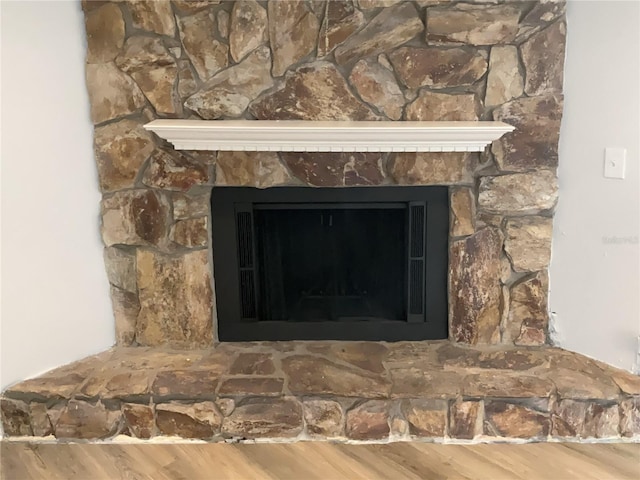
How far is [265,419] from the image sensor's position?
210 centimetres

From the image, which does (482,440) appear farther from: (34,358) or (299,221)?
(34,358)

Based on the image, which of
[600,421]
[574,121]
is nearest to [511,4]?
[574,121]

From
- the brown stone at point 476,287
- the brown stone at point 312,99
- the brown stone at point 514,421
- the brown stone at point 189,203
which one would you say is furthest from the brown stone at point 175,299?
the brown stone at point 514,421

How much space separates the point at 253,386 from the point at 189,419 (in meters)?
0.26

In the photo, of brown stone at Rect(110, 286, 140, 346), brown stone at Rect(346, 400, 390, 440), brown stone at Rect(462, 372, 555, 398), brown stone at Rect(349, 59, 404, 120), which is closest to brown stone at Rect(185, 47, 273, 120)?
brown stone at Rect(349, 59, 404, 120)

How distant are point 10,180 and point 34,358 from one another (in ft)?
2.24

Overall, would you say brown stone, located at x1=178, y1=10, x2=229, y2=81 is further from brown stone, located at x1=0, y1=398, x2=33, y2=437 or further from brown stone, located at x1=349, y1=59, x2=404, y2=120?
brown stone, located at x1=0, y1=398, x2=33, y2=437

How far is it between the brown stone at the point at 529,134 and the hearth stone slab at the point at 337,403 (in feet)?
2.59

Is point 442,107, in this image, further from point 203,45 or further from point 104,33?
point 104,33

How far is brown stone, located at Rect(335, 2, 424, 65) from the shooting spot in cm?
214

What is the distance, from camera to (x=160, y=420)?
6.98 feet

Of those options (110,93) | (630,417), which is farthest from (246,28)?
(630,417)

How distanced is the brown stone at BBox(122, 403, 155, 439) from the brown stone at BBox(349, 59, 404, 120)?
1433 millimetres

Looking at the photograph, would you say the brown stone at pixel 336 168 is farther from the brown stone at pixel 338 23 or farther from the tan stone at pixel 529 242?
the tan stone at pixel 529 242
